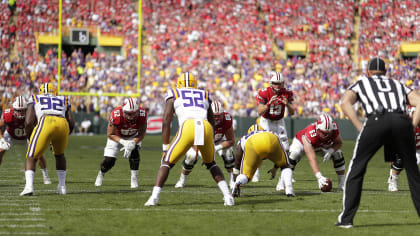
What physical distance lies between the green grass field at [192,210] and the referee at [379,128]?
379 millimetres

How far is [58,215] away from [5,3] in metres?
25.6

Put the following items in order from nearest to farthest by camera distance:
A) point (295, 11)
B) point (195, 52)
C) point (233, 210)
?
point (233, 210)
point (195, 52)
point (295, 11)

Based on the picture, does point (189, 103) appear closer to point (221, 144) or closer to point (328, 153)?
point (328, 153)

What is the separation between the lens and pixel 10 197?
8.18 metres

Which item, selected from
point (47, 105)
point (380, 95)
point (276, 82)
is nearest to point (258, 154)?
point (276, 82)

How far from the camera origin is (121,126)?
402 inches

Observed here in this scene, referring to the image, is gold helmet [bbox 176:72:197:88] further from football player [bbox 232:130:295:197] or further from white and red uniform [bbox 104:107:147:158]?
white and red uniform [bbox 104:107:147:158]

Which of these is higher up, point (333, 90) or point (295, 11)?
point (295, 11)

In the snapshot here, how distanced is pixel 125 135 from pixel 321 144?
10.0 feet

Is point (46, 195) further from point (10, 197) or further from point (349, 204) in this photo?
point (349, 204)

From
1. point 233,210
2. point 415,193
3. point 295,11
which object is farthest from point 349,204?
point 295,11

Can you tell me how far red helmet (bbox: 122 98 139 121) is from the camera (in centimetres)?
987

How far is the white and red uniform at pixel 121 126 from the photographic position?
33.3 feet

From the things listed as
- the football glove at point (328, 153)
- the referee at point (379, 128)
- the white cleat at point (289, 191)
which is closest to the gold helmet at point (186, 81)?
the white cleat at point (289, 191)
